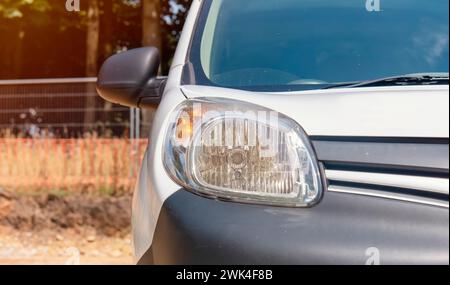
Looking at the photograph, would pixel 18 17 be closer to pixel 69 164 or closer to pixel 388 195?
pixel 69 164

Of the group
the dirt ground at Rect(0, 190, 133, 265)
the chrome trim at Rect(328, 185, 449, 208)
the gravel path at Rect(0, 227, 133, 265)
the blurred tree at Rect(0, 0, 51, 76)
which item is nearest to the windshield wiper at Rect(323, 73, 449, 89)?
the chrome trim at Rect(328, 185, 449, 208)

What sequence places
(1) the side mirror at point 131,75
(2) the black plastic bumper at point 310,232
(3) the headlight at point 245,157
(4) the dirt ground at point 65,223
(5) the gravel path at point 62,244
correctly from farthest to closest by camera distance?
1. (4) the dirt ground at point 65,223
2. (5) the gravel path at point 62,244
3. (1) the side mirror at point 131,75
4. (3) the headlight at point 245,157
5. (2) the black plastic bumper at point 310,232

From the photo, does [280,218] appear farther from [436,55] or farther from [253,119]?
[436,55]

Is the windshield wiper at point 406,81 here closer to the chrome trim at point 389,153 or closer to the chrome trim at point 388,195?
the chrome trim at point 389,153

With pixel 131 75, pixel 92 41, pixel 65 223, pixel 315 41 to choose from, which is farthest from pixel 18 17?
pixel 315 41

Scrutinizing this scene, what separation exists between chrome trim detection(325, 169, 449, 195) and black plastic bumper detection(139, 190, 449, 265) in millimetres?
53

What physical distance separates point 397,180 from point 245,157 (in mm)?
458

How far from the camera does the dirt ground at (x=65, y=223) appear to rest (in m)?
6.19

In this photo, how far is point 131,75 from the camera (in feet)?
7.97

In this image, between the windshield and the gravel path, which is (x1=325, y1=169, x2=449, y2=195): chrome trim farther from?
the gravel path

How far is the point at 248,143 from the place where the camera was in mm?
1763

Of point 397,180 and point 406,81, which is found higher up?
point 406,81

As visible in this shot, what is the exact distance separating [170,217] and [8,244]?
477 centimetres

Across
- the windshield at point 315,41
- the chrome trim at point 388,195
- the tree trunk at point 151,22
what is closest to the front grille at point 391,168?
the chrome trim at point 388,195
